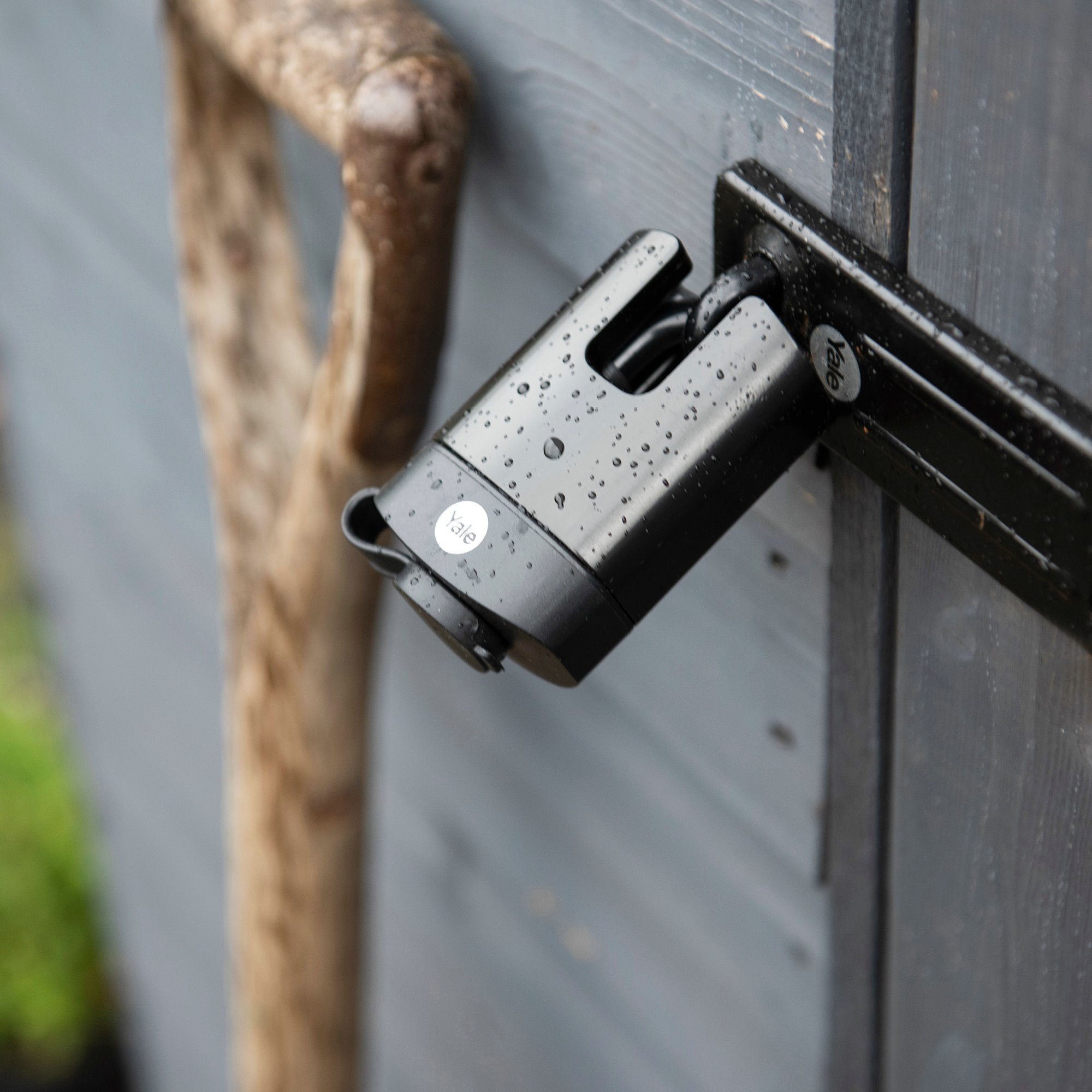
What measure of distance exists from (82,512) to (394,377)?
1592 millimetres

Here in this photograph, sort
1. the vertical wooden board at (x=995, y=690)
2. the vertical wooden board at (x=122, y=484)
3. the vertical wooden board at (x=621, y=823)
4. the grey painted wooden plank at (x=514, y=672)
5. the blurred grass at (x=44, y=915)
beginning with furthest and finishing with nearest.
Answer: the blurred grass at (x=44, y=915), the vertical wooden board at (x=122, y=484), the vertical wooden board at (x=621, y=823), the grey painted wooden plank at (x=514, y=672), the vertical wooden board at (x=995, y=690)

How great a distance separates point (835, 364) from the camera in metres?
0.53

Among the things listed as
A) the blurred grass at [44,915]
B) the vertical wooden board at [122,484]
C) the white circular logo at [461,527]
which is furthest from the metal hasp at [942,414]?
the blurred grass at [44,915]

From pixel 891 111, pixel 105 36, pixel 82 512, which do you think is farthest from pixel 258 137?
pixel 82 512

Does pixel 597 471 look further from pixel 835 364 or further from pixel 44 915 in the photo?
pixel 44 915

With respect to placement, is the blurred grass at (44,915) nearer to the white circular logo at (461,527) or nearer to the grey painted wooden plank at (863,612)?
the grey painted wooden plank at (863,612)

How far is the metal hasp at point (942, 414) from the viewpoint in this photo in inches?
17.8

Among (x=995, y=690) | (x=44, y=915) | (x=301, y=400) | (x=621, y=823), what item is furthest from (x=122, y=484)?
(x=995, y=690)

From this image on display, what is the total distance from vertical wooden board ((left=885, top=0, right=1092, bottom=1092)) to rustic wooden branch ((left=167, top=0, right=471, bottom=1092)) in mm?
272

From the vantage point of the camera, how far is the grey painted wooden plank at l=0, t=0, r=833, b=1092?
2.11ft

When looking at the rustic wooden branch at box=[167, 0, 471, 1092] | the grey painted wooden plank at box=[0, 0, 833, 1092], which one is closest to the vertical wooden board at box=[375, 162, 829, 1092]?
the grey painted wooden plank at box=[0, 0, 833, 1092]

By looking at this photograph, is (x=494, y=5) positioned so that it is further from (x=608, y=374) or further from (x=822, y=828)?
(x=822, y=828)

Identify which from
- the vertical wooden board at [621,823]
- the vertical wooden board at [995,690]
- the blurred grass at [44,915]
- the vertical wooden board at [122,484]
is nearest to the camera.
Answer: the vertical wooden board at [995,690]

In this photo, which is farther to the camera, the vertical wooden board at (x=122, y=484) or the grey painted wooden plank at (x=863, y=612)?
the vertical wooden board at (x=122, y=484)
